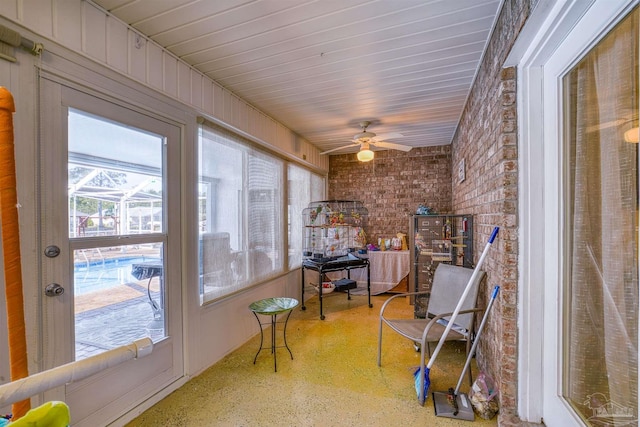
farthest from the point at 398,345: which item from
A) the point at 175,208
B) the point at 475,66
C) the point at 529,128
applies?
the point at 475,66

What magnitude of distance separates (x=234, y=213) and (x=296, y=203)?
4.69ft

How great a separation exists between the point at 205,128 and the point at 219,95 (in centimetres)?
36

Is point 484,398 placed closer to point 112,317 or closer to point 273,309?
point 273,309

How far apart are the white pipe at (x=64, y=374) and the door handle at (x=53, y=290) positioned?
106cm

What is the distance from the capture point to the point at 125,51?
5.66ft

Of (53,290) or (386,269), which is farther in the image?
(386,269)

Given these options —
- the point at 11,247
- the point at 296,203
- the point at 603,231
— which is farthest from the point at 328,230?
the point at 11,247

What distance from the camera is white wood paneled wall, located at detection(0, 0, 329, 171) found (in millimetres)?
1362

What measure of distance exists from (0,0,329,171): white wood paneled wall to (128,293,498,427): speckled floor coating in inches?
84.0

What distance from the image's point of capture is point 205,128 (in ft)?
7.83

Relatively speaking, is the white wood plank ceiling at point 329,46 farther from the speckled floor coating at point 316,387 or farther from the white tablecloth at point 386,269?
the speckled floor coating at point 316,387

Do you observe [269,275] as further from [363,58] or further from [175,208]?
[363,58]

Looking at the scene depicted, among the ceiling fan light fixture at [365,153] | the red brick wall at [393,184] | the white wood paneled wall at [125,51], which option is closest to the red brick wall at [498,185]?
the ceiling fan light fixture at [365,153]

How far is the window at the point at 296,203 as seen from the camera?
12.8ft
